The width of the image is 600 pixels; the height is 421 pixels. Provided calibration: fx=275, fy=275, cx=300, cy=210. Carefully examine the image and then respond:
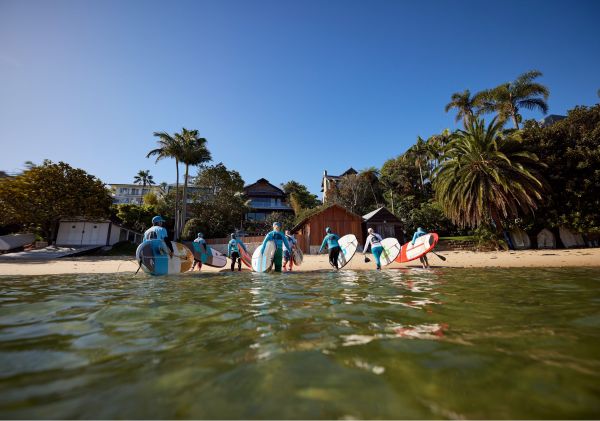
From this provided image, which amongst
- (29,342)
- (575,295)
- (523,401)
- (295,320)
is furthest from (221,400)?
(575,295)

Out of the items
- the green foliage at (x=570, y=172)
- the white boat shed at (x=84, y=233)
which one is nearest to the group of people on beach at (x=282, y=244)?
the green foliage at (x=570, y=172)

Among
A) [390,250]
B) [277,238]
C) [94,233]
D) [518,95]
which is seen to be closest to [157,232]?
[277,238]

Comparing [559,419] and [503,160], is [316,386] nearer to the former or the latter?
[559,419]

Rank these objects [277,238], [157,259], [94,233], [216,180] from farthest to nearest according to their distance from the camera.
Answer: [216,180]
[94,233]
[277,238]
[157,259]

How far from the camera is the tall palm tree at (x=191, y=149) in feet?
109

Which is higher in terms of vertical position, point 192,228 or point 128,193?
point 128,193

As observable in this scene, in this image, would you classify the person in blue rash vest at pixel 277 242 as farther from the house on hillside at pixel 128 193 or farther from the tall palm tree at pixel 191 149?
the house on hillside at pixel 128 193

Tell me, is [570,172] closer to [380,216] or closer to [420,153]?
[380,216]

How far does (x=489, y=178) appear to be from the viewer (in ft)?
68.6

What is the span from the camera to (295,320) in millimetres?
3322

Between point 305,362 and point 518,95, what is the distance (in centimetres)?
→ 3818

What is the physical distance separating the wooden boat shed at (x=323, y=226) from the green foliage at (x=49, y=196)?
19.8 meters

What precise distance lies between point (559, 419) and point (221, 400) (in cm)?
166

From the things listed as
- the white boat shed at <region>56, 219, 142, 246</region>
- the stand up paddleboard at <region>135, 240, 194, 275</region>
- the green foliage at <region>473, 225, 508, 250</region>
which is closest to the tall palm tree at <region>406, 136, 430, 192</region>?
the green foliage at <region>473, 225, 508, 250</region>
